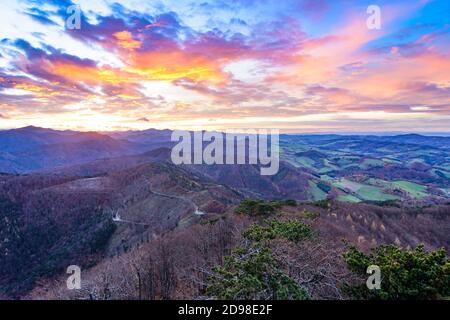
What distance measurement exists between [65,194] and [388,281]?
637ft

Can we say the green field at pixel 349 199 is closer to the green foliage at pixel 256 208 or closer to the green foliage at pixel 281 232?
the green foliage at pixel 256 208

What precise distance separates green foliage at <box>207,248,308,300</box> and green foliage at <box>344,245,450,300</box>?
3102 millimetres

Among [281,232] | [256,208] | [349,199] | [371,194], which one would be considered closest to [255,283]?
[281,232]

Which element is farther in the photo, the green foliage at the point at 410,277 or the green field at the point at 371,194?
the green field at the point at 371,194

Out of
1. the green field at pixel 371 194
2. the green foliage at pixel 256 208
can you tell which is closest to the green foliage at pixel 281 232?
the green foliage at pixel 256 208

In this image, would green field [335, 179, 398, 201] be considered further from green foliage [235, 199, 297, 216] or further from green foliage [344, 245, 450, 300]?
green foliage [344, 245, 450, 300]

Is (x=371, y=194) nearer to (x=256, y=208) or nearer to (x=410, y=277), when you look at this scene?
(x=256, y=208)

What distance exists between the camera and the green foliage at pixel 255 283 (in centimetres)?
1252

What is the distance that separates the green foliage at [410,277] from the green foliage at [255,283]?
310cm

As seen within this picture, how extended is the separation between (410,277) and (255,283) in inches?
254

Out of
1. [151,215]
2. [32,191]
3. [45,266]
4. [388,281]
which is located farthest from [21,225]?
[388,281]

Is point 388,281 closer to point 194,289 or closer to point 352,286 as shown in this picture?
point 352,286

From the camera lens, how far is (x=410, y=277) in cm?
1296

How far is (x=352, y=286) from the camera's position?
14.2 meters
